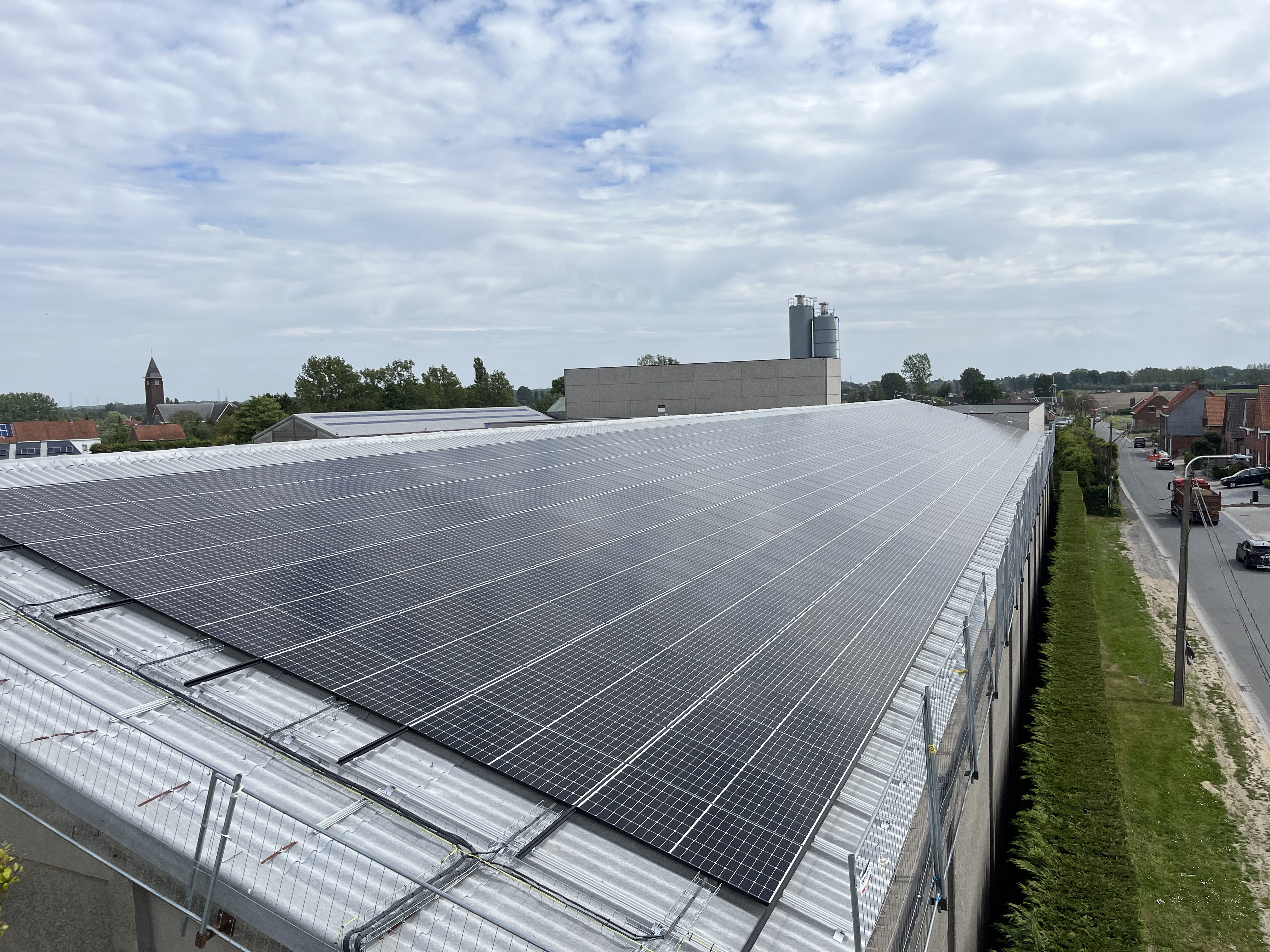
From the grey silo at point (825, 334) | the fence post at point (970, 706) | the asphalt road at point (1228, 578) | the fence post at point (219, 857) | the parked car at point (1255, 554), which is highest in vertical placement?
the grey silo at point (825, 334)

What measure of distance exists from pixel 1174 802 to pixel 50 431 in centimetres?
12198

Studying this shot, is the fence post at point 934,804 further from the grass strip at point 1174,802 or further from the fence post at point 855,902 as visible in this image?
the grass strip at point 1174,802

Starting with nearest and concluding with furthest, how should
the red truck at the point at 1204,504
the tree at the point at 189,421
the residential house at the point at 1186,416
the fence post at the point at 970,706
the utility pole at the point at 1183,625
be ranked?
the fence post at the point at 970,706 → the utility pole at the point at 1183,625 → the red truck at the point at 1204,504 → the residential house at the point at 1186,416 → the tree at the point at 189,421

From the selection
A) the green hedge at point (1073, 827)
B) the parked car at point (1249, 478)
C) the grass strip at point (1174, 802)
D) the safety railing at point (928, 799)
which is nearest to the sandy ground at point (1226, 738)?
the grass strip at point (1174, 802)

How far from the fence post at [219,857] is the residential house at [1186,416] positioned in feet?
390

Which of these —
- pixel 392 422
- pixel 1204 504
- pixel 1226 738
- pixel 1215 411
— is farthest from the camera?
pixel 1215 411

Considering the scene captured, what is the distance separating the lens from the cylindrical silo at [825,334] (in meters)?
68.8

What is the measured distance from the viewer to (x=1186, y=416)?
342 ft

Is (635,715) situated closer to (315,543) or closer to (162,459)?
(315,543)

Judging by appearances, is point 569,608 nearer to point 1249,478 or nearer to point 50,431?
point 1249,478

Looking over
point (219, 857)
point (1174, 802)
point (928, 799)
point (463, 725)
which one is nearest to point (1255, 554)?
point (1174, 802)

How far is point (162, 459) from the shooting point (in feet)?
48.1

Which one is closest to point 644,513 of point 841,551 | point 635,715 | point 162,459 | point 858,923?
point 841,551

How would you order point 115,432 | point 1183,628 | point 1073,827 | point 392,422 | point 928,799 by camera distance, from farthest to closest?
point 115,432
point 392,422
point 1183,628
point 1073,827
point 928,799
